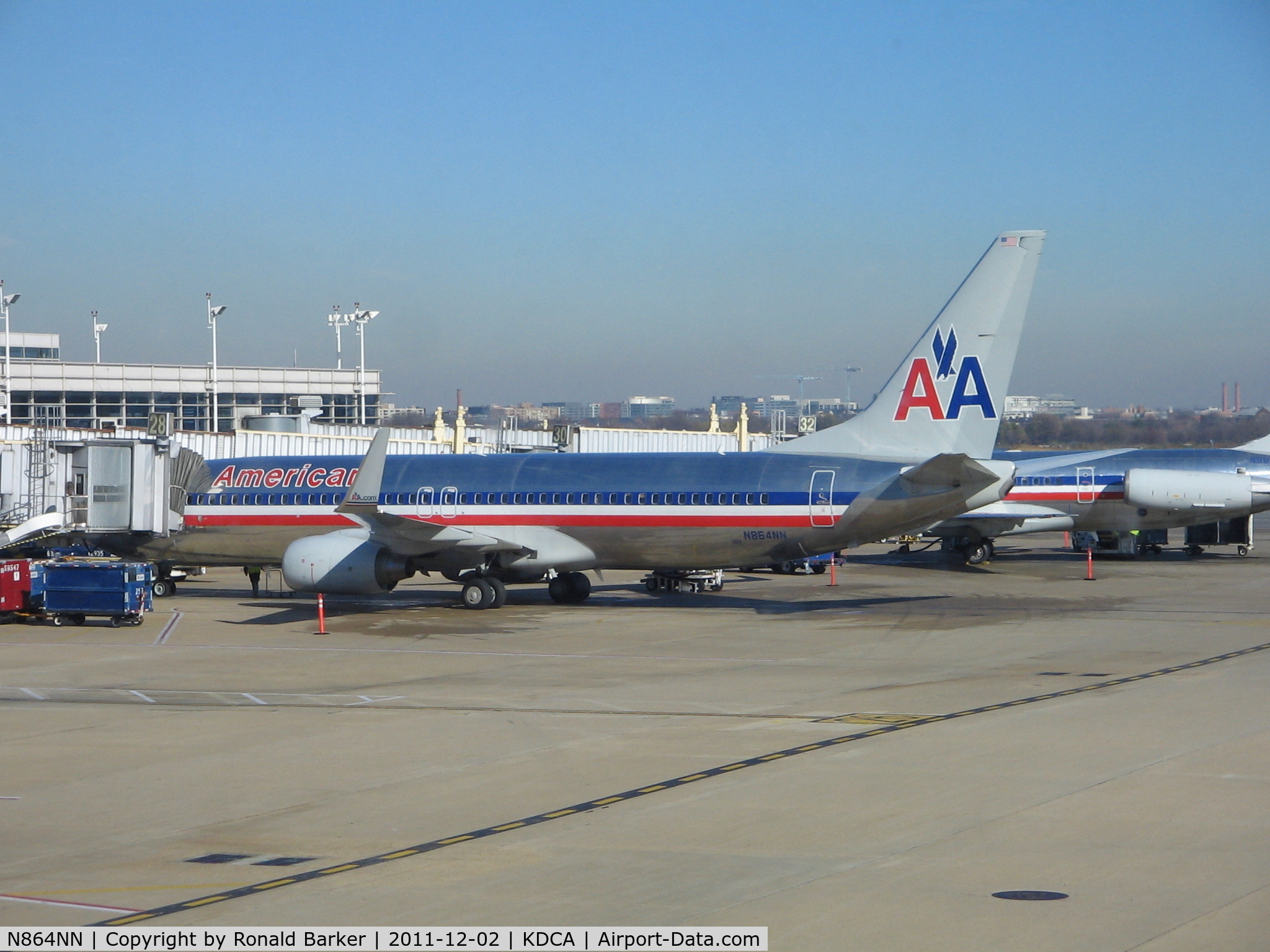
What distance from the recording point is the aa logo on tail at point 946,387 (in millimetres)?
29234

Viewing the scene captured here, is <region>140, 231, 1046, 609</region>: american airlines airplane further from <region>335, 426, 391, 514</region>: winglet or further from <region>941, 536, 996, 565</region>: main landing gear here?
<region>941, 536, 996, 565</region>: main landing gear

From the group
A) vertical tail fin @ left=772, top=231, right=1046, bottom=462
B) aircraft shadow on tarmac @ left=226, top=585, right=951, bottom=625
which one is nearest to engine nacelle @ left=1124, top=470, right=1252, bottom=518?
aircraft shadow on tarmac @ left=226, top=585, right=951, bottom=625

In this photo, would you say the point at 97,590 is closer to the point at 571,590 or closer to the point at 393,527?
the point at 393,527

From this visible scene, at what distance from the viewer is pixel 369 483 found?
29.1 meters

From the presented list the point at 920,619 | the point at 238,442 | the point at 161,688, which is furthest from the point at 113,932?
the point at 238,442

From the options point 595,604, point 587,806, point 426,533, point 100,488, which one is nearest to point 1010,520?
point 595,604

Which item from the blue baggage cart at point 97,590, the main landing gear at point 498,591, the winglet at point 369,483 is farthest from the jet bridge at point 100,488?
the main landing gear at point 498,591

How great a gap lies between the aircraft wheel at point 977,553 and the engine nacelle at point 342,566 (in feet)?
75.3

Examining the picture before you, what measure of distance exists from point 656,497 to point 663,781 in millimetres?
18364

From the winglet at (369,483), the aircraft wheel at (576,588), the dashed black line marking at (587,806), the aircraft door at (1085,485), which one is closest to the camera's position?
the dashed black line marking at (587,806)

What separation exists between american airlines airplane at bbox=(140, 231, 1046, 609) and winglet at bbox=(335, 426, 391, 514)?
1.5 inches

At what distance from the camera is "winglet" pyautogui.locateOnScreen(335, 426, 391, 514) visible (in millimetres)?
28891

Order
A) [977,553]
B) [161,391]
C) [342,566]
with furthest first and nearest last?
[161,391]
[977,553]
[342,566]

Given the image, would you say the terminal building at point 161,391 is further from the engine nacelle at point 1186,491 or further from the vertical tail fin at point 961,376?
the vertical tail fin at point 961,376
